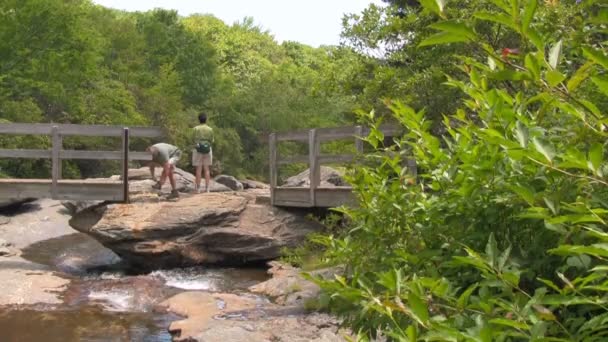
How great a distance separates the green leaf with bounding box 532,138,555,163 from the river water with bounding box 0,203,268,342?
6.33 m

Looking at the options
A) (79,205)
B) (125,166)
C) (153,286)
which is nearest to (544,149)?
(153,286)

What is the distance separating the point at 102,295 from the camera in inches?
370

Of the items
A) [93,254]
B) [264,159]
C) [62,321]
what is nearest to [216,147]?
[264,159]

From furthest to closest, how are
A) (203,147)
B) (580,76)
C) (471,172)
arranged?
(203,147) < (471,172) < (580,76)

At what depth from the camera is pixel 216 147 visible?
3628 centimetres

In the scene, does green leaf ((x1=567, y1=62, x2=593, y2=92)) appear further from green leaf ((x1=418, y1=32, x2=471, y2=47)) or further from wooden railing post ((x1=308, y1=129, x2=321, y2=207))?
wooden railing post ((x1=308, y1=129, x2=321, y2=207))

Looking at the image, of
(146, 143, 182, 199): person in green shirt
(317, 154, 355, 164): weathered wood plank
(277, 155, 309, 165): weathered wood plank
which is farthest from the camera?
(146, 143, 182, 199): person in green shirt

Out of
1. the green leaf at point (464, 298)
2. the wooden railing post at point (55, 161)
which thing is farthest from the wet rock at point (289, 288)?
the green leaf at point (464, 298)

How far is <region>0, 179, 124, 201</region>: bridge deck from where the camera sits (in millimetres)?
11852

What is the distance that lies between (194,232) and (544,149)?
34.2 feet

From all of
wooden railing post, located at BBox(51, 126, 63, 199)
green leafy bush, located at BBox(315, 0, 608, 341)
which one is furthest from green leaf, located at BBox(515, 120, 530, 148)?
wooden railing post, located at BBox(51, 126, 63, 199)

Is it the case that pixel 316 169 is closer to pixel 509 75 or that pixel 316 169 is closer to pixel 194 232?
pixel 194 232

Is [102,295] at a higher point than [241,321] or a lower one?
lower

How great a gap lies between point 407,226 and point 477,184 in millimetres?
522
